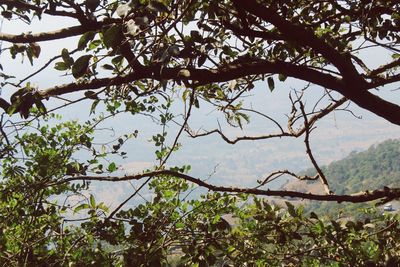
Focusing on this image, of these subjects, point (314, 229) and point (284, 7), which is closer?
point (314, 229)

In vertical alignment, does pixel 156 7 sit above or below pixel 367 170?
below

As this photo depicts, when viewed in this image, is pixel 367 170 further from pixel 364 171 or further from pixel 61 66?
pixel 61 66

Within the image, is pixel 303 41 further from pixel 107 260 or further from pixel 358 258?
pixel 107 260

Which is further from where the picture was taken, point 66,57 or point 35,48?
point 35,48

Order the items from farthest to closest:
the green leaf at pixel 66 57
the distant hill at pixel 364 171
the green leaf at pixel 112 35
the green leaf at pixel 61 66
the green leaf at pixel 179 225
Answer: the distant hill at pixel 364 171, the green leaf at pixel 179 225, the green leaf at pixel 61 66, the green leaf at pixel 66 57, the green leaf at pixel 112 35

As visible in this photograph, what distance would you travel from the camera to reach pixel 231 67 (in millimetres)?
2113

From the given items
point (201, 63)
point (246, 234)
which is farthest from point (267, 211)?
point (201, 63)

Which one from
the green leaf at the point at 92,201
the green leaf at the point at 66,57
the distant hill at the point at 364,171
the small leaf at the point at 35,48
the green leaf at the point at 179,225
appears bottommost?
the green leaf at the point at 179,225

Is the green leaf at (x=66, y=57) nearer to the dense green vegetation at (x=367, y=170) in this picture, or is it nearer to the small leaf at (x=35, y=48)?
the small leaf at (x=35, y=48)

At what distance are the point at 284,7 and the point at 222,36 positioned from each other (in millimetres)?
719

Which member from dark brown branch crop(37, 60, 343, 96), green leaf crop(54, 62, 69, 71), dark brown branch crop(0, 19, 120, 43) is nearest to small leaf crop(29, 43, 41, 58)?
dark brown branch crop(0, 19, 120, 43)

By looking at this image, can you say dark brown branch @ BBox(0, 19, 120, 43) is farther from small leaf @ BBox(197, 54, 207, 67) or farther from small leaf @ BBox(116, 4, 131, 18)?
small leaf @ BBox(116, 4, 131, 18)

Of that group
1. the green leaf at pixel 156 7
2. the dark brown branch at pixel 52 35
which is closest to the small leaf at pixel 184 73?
the dark brown branch at pixel 52 35

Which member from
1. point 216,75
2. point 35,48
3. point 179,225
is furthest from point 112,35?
point 35,48
